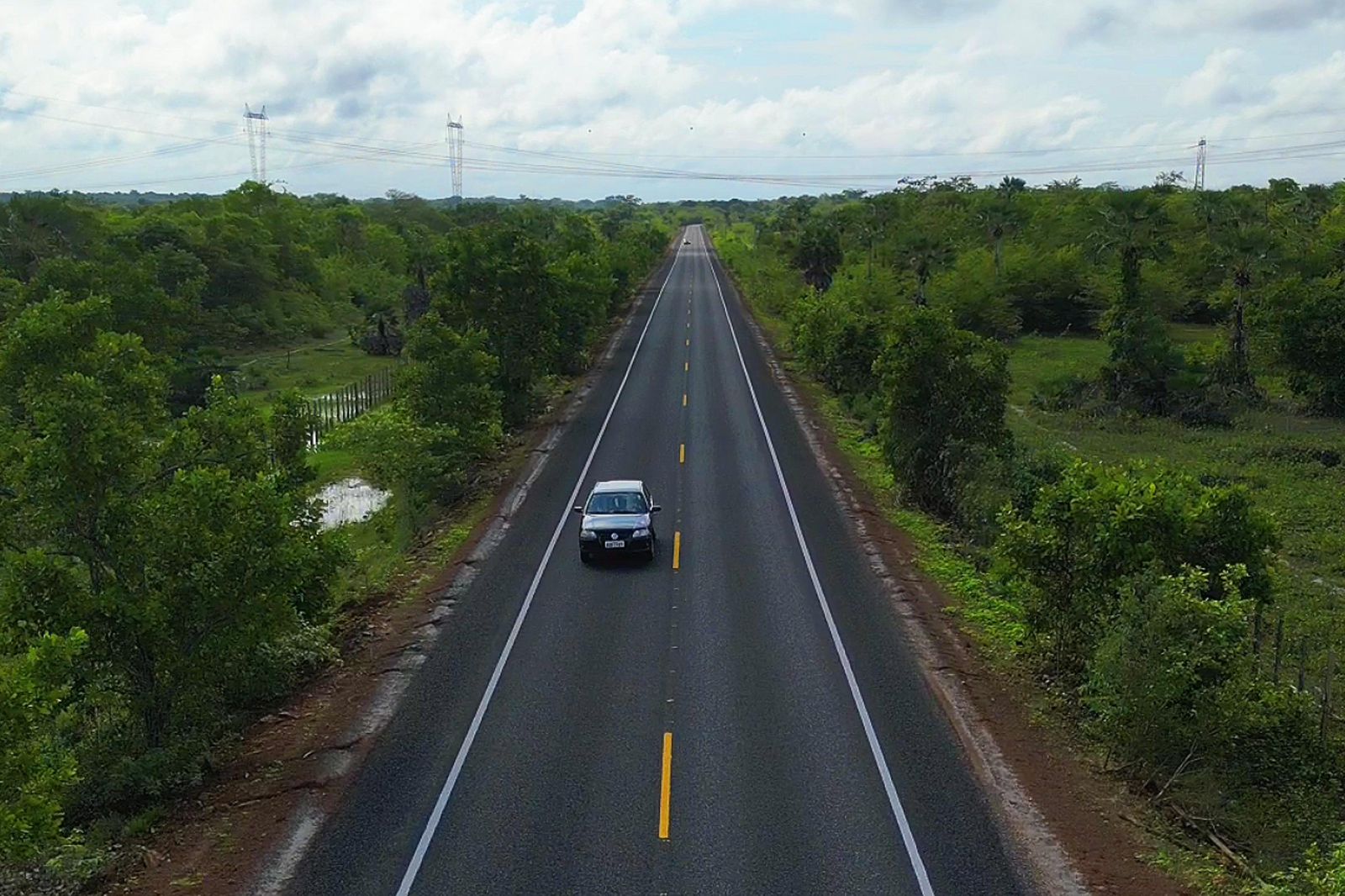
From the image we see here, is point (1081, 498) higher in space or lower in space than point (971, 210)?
lower

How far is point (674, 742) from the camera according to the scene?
53.1ft

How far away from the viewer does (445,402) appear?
113ft

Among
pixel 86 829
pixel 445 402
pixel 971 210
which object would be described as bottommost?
pixel 86 829

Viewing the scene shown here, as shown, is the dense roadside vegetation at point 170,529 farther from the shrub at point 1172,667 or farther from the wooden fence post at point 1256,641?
the wooden fence post at point 1256,641

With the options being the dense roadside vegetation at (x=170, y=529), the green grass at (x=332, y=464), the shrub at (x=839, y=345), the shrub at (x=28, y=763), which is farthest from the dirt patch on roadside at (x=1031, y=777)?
the green grass at (x=332, y=464)

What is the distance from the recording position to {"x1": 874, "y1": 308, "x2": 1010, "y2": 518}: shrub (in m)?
29.6

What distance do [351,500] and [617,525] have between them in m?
19.3

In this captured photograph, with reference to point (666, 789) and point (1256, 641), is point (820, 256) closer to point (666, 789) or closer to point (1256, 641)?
point (1256, 641)

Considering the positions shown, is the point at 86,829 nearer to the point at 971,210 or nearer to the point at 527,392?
the point at 527,392

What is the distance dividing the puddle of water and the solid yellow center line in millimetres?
23125

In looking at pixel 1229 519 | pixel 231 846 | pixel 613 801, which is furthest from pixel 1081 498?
pixel 231 846

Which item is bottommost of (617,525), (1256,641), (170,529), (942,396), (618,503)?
(1256,641)

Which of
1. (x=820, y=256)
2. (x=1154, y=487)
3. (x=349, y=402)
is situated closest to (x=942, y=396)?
(x=1154, y=487)

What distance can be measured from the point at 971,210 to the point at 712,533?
277ft
